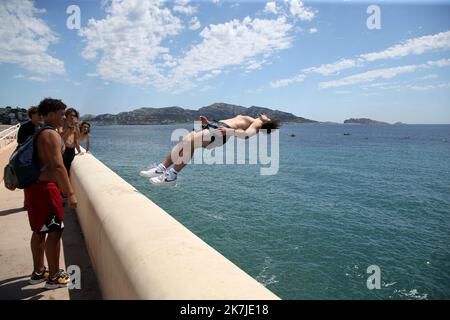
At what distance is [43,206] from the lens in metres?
3.53

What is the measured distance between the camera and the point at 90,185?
4.50m

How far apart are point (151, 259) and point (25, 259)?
→ 308cm

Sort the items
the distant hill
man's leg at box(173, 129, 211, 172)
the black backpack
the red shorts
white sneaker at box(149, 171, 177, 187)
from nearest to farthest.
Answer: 1. the black backpack
2. the red shorts
3. man's leg at box(173, 129, 211, 172)
4. white sneaker at box(149, 171, 177, 187)
5. the distant hill

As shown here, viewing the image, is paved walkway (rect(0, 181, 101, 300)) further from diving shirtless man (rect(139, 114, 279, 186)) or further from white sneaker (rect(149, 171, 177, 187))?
diving shirtless man (rect(139, 114, 279, 186))

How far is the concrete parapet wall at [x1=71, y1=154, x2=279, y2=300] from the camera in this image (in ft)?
6.19

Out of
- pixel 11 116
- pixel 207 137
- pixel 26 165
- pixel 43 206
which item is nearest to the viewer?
pixel 26 165

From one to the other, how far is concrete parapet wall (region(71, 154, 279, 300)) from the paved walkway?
0.67 feet

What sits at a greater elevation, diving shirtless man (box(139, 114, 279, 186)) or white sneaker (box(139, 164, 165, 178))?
diving shirtless man (box(139, 114, 279, 186))

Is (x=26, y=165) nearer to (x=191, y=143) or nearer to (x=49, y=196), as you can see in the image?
(x=49, y=196)

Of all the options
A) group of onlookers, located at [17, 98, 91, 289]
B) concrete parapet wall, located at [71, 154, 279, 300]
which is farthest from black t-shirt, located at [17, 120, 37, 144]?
concrete parapet wall, located at [71, 154, 279, 300]

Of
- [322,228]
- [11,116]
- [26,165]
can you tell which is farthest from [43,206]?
[11,116]

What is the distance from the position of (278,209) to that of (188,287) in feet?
68.5

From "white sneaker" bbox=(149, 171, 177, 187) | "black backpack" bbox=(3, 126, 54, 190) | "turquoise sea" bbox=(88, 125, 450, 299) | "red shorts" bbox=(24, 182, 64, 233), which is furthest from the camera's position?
"turquoise sea" bbox=(88, 125, 450, 299)
